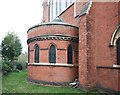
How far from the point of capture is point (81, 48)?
637 inches

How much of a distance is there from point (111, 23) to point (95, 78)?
13.7 ft

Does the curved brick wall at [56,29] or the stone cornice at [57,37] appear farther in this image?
A: the curved brick wall at [56,29]

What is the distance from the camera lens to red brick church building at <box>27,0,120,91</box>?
14594mm

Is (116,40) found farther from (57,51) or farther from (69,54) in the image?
(57,51)

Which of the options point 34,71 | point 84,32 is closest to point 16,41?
point 34,71

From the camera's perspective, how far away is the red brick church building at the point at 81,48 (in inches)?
575

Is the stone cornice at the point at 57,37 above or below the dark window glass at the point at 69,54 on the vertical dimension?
above

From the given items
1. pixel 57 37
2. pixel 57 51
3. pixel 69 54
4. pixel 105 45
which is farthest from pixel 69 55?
pixel 105 45

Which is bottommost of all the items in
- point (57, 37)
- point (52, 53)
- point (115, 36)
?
point (52, 53)

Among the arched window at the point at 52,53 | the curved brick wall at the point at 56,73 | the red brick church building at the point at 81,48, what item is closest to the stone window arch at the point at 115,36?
the red brick church building at the point at 81,48

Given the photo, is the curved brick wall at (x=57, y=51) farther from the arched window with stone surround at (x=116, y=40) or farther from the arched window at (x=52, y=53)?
the arched window with stone surround at (x=116, y=40)

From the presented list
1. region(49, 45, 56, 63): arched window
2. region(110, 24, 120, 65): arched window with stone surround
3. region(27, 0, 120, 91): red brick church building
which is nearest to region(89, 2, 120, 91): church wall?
region(27, 0, 120, 91): red brick church building

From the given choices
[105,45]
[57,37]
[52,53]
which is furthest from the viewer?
[52,53]

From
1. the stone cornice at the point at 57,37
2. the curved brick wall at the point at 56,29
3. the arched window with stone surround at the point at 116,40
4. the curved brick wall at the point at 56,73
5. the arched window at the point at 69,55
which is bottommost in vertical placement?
the curved brick wall at the point at 56,73
